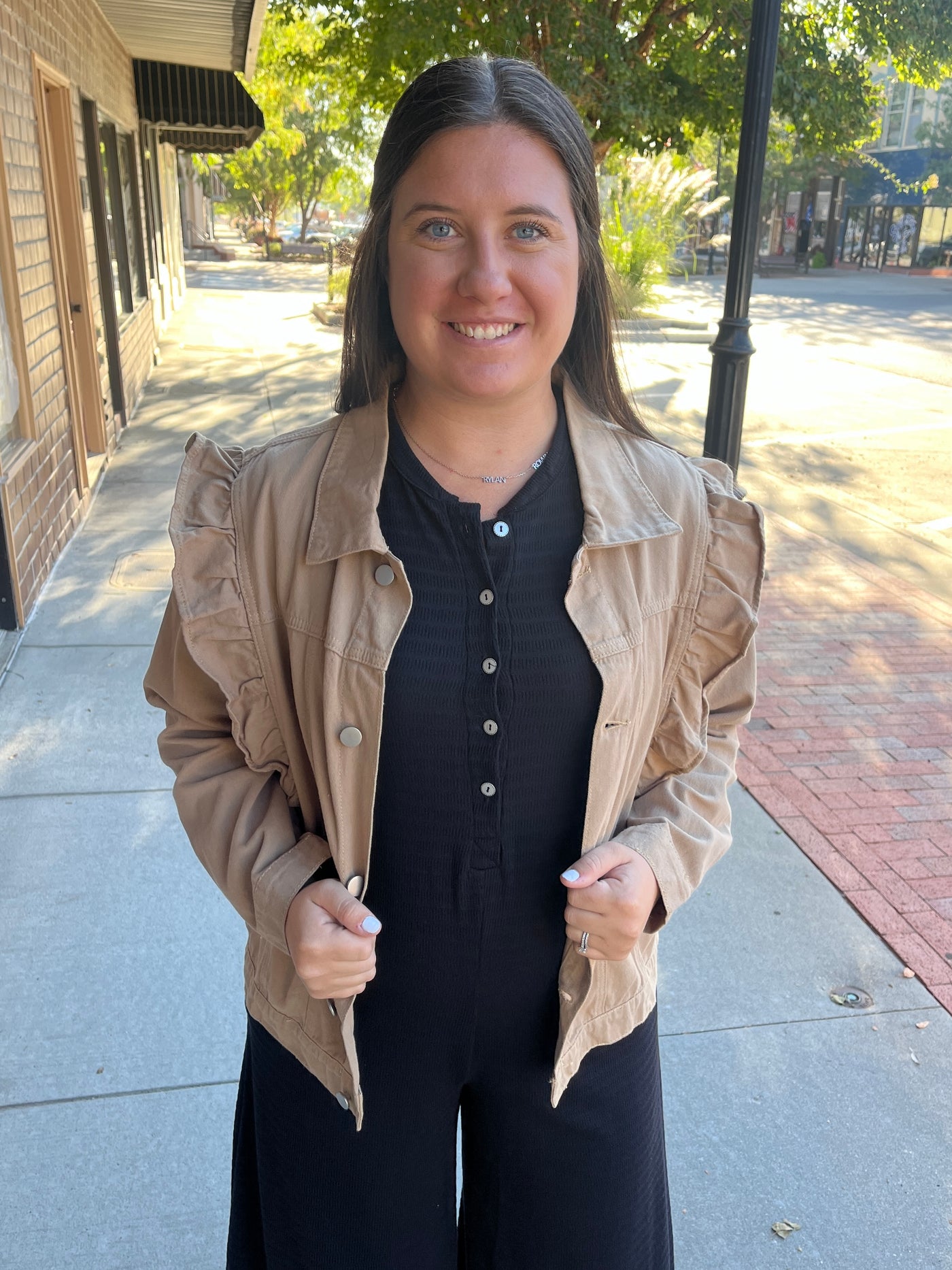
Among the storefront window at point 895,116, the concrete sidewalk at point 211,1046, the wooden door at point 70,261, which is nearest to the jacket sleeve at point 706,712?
the concrete sidewalk at point 211,1046

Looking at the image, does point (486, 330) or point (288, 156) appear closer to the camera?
point (486, 330)

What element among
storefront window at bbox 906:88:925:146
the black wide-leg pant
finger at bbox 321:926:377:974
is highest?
storefront window at bbox 906:88:925:146

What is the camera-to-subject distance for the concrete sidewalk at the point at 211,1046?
237 cm

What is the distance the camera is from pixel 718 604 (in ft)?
5.03

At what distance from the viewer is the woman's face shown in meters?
1.37

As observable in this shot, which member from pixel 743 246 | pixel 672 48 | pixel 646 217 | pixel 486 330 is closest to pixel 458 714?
pixel 486 330

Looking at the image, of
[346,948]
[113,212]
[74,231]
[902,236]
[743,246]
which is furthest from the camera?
[902,236]

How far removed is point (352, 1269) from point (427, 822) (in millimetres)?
629

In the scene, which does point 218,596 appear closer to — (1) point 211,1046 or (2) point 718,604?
(2) point 718,604

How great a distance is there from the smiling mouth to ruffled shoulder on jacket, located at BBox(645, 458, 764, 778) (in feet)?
1.18

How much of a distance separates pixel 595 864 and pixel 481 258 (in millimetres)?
764

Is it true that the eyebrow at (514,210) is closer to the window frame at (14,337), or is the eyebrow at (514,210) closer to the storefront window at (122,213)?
the window frame at (14,337)

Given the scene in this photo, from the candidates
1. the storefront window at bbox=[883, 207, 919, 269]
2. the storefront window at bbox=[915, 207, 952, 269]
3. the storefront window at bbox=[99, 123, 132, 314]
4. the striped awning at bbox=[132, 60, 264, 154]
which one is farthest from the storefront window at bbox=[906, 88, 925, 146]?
the storefront window at bbox=[99, 123, 132, 314]

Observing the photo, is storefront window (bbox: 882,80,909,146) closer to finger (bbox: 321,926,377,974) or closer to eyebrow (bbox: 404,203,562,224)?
eyebrow (bbox: 404,203,562,224)
